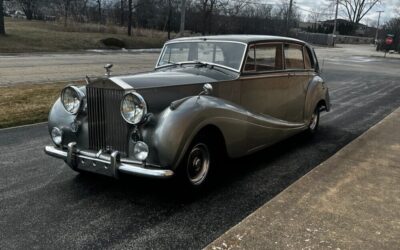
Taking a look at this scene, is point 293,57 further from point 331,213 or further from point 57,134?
point 57,134

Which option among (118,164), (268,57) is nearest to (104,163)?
(118,164)

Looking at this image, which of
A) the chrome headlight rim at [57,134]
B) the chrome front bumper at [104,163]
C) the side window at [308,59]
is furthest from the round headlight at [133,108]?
the side window at [308,59]

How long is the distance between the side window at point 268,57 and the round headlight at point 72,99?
7.92 ft

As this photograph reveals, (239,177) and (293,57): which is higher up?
(293,57)

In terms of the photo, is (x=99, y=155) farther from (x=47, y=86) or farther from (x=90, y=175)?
(x=47, y=86)

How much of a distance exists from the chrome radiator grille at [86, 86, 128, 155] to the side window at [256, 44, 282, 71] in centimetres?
224

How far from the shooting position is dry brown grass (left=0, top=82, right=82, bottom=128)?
8.16m

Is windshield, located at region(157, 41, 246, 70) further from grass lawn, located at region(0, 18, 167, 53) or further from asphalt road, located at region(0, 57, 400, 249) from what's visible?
grass lawn, located at region(0, 18, 167, 53)

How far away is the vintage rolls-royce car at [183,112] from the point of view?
4113 millimetres

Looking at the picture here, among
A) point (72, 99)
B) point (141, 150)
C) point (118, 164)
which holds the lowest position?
point (118, 164)

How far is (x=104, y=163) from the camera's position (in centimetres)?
422

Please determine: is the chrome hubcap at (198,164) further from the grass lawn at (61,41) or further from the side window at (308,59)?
the grass lawn at (61,41)

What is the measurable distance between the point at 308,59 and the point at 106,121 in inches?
163

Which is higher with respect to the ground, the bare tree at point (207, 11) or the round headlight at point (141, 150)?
the bare tree at point (207, 11)
